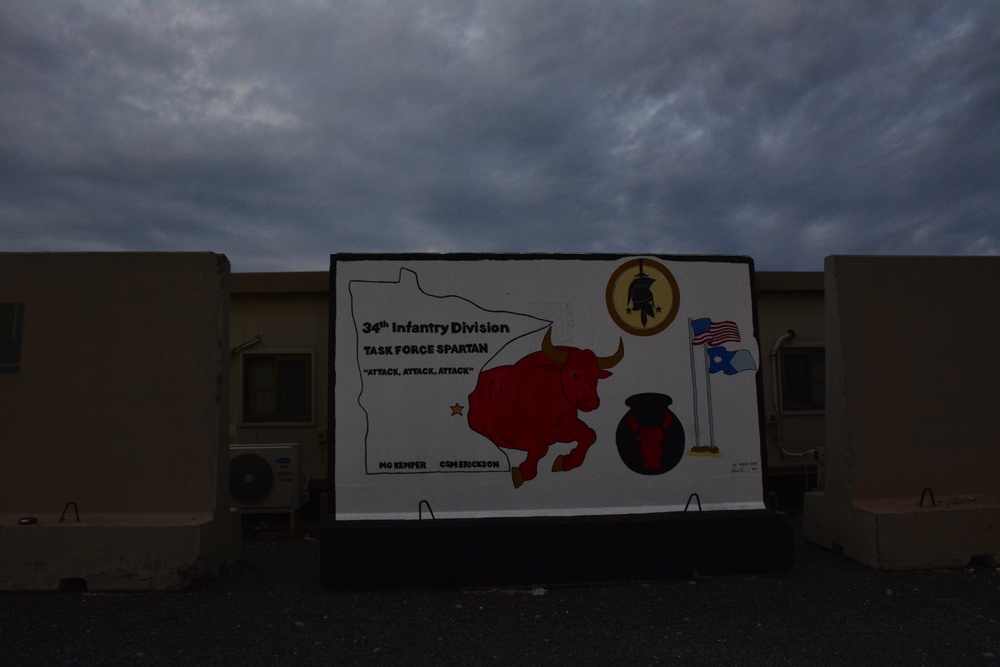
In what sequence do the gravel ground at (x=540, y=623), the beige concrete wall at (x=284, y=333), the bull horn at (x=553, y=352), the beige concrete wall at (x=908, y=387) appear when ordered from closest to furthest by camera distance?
the gravel ground at (x=540, y=623)
the bull horn at (x=553, y=352)
the beige concrete wall at (x=908, y=387)
the beige concrete wall at (x=284, y=333)

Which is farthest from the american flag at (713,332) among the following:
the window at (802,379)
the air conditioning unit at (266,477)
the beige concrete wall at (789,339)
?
the air conditioning unit at (266,477)

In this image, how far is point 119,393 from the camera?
20.0 ft

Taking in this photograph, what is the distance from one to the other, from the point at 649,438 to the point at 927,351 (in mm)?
3101

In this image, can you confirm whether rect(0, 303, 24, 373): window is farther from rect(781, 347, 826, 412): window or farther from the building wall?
rect(781, 347, 826, 412): window

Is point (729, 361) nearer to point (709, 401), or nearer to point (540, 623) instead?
point (709, 401)

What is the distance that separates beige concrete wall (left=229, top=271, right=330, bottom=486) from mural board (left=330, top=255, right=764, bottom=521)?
11.6 feet

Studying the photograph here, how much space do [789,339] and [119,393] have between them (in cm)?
842

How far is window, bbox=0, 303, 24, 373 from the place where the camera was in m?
6.14

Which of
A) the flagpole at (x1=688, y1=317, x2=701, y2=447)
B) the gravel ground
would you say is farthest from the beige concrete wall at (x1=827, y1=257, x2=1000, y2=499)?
the flagpole at (x1=688, y1=317, x2=701, y2=447)

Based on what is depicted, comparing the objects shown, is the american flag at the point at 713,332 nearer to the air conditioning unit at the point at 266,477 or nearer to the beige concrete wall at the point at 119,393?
the beige concrete wall at the point at 119,393

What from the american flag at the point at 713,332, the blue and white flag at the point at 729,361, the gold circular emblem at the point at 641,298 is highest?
the gold circular emblem at the point at 641,298

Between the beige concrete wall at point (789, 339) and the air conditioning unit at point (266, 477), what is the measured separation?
6.38 meters

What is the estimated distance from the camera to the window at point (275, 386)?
930cm

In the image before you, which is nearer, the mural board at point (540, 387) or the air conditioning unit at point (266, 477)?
the mural board at point (540, 387)
